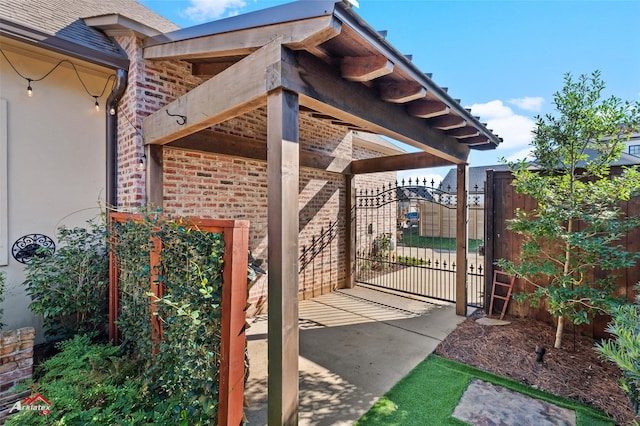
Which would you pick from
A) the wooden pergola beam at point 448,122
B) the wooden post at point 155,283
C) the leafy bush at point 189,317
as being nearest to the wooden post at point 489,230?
the wooden pergola beam at point 448,122

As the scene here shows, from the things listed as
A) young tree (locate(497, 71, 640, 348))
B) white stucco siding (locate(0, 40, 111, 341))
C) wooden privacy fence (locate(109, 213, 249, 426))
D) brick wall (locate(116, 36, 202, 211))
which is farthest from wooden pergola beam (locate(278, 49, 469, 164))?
white stucco siding (locate(0, 40, 111, 341))

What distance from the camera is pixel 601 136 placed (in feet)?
11.2

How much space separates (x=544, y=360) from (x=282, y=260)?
12.1ft

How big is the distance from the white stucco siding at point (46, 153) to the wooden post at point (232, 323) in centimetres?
340

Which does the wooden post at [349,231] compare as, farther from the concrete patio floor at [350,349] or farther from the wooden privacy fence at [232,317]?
the wooden privacy fence at [232,317]

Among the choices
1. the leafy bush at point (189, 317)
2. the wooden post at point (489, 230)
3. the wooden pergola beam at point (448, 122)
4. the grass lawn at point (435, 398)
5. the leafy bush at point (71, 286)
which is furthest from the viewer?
the wooden post at point (489, 230)

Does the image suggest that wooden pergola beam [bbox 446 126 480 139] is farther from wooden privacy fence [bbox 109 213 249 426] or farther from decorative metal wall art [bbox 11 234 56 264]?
decorative metal wall art [bbox 11 234 56 264]

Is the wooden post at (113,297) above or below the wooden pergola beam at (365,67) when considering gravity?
below

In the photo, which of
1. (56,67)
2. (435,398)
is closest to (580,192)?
(435,398)

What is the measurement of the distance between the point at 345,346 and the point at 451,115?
135 inches

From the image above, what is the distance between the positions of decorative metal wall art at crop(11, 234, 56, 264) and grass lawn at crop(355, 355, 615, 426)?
438 cm

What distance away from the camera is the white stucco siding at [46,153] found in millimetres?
3461

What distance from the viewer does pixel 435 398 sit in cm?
278

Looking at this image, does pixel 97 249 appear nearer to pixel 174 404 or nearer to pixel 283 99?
pixel 174 404
